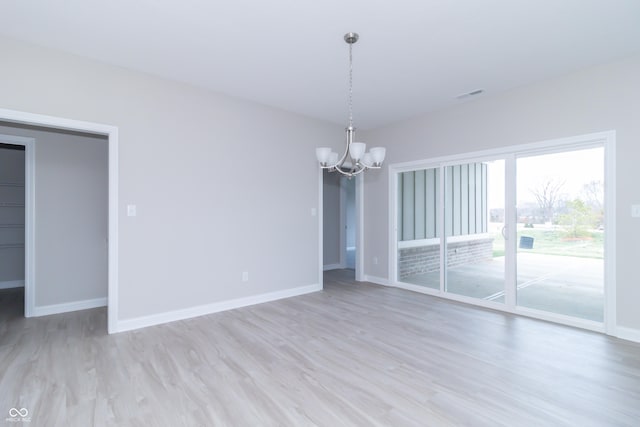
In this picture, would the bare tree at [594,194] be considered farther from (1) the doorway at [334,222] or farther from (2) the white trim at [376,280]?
(1) the doorway at [334,222]

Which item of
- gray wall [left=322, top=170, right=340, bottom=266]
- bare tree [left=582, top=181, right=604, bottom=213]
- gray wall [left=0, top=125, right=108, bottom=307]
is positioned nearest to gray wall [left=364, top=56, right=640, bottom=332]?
bare tree [left=582, top=181, right=604, bottom=213]

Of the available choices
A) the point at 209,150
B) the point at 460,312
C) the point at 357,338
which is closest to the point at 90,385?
the point at 357,338

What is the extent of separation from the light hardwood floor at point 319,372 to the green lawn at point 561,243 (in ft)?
2.80

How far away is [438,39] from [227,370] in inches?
131

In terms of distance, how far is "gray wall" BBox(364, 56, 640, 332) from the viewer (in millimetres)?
3000

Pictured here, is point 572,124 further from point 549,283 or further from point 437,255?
point 437,255

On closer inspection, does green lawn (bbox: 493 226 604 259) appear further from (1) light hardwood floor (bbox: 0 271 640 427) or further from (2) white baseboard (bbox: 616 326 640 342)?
(1) light hardwood floor (bbox: 0 271 640 427)

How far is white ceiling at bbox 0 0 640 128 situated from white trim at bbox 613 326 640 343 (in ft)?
8.85

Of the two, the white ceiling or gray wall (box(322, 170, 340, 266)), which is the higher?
the white ceiling

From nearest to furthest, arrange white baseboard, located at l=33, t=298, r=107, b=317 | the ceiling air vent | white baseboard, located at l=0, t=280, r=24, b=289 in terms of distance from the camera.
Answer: white baseboard, located at l=33, t=298, r=107, b=317, the ceiling air vent, white baseboard, located at l=0, t=280, r=24, b=289

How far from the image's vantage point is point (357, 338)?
3.03 metres

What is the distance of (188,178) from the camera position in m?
3.67

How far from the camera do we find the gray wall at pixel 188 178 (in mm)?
3004

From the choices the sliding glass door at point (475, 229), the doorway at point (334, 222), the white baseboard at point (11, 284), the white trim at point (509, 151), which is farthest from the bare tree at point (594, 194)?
the white baseboard at point (11, 284)
